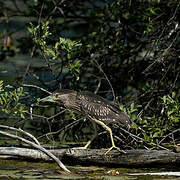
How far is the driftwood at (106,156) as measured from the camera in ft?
19.4

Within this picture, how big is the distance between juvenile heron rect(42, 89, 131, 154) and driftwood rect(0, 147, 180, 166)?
0.36m

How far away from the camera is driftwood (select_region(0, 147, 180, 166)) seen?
5.92 m

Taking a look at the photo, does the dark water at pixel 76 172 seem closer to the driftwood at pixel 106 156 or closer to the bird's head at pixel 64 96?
the driftwood at pixel 106 156

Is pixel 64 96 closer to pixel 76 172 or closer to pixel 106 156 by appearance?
pixel 106 156

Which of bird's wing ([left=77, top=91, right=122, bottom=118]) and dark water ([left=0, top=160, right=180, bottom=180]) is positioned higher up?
bird's wing ([left=77, top=91, right=122, bottom=118])

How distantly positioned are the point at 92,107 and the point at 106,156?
76cm

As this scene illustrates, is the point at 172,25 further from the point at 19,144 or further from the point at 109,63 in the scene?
the point at 19,144

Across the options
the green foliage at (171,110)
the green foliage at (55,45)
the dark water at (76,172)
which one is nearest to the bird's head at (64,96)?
the green foliage at (55,45)

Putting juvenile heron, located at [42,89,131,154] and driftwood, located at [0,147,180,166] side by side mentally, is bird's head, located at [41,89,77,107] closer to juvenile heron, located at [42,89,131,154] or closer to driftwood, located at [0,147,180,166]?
juvenile heron, located at [42,89,131,154]

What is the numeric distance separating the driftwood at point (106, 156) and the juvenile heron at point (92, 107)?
36cm

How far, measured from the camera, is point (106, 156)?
614cm

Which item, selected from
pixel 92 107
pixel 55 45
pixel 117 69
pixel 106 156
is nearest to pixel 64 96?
pixel 92 107

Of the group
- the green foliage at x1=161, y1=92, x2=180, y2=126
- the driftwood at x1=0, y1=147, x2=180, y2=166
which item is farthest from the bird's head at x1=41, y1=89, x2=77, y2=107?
the green foliage at x1=161, y1=92, x2=180, y2=126

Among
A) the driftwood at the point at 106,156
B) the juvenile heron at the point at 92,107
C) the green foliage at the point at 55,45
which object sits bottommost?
the driftwood at the point at 106,156
